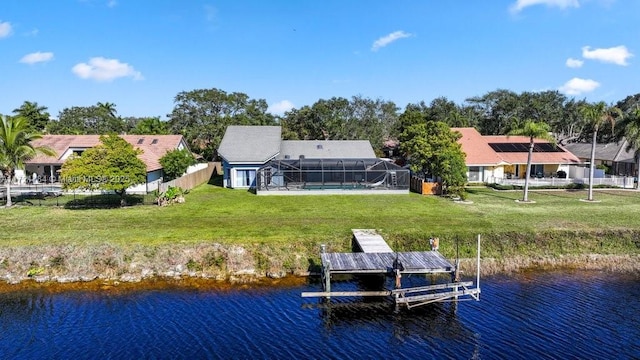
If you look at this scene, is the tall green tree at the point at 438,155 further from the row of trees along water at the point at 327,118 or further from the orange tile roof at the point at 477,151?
the row of trees along water at the point at 327,118

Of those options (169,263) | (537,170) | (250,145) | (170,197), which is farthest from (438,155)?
(169,263)

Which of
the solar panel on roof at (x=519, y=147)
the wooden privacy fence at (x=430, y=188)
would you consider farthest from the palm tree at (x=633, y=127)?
the wooden privacy fence at (x=430, y=188)

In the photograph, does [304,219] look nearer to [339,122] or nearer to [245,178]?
[245,178]

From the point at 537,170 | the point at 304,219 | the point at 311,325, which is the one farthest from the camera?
the point at 537,170

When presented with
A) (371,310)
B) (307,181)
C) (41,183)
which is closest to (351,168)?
(307,181)

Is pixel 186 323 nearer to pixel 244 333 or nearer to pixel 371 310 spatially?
pixel 244 333

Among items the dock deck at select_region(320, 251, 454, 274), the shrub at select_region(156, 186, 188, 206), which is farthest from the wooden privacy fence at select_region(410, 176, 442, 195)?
the shrub at select_region(156, 186, 188, 206)
